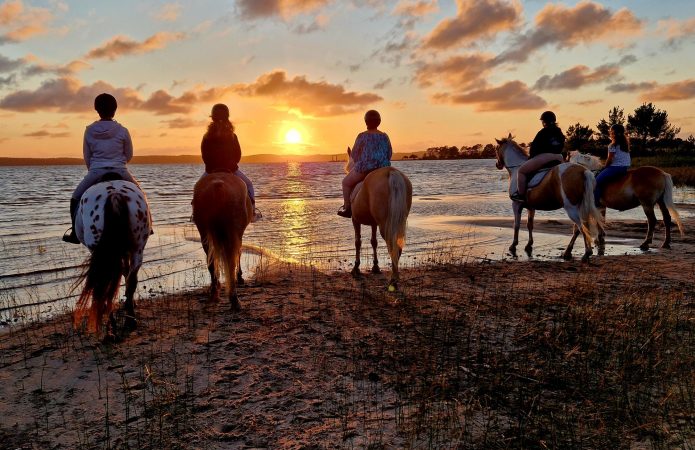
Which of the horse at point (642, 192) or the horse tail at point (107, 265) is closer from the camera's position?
the horse tail at point (107, 265)

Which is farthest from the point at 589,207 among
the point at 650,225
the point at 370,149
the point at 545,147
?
the point at 370,149

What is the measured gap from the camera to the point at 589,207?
1011 cm

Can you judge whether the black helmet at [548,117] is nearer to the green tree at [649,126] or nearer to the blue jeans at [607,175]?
the blue jeans at [607,175]

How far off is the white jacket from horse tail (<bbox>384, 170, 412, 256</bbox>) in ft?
14.3

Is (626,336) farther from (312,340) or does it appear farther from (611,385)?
(312,340)

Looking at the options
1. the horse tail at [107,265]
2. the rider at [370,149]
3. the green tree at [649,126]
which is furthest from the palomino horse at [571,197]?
the green tree at [649,126]

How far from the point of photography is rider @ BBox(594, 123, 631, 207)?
39.0ft

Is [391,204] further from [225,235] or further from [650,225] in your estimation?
[650,225]

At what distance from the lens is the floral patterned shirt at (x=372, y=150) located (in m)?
A: 9.01

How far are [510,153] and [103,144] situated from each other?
33.9ft

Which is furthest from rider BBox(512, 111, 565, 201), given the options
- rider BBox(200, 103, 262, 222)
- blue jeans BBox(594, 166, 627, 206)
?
rider BBox(200, 103, 262, 222)

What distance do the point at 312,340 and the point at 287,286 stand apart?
303cm

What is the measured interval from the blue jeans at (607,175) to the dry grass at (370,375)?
5.48 meters

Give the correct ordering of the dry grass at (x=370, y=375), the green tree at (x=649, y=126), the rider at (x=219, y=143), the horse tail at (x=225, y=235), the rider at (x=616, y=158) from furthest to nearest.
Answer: the green tree at (x=649, y=126) → the rider at (x=616, y=158) → the rider at (x=219, y=143) → the horse tail at (x=225, y=235) → the dry grass at (x=370, y=375)
